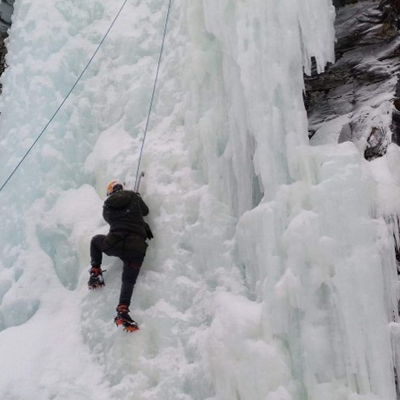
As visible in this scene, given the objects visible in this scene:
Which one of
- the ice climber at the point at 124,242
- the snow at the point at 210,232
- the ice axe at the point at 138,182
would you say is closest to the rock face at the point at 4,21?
the snow at the point at 210,232

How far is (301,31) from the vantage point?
200 inches

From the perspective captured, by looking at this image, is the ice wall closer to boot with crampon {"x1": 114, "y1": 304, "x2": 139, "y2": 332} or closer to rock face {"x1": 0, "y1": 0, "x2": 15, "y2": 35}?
boot with crampon {"x1": 114, "y1": 304, "x2": 139, "y2": 332}

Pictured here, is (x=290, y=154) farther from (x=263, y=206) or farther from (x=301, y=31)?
(x=301, y=31)

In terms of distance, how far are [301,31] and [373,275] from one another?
7.84 feet

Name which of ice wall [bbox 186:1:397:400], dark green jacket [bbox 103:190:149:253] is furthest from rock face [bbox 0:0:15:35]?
dark green jacket [bbox 103:190:149:253]

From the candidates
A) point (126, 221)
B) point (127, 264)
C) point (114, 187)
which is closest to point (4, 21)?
point (114, 187)

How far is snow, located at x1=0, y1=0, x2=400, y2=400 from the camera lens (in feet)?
13.5

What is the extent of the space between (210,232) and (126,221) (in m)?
0.76

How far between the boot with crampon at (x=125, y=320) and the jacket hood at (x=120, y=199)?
0.91 meters

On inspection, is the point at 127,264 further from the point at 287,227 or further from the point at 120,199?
the point at 287,227

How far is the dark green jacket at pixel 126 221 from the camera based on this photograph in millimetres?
4781

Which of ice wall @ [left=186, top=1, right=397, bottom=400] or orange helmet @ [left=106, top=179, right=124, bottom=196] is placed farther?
orange helmet @ [left=106, top=179, right=124, bottom=196]

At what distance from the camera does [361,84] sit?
232 inches

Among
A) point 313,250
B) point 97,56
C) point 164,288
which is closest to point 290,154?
point 313,250
